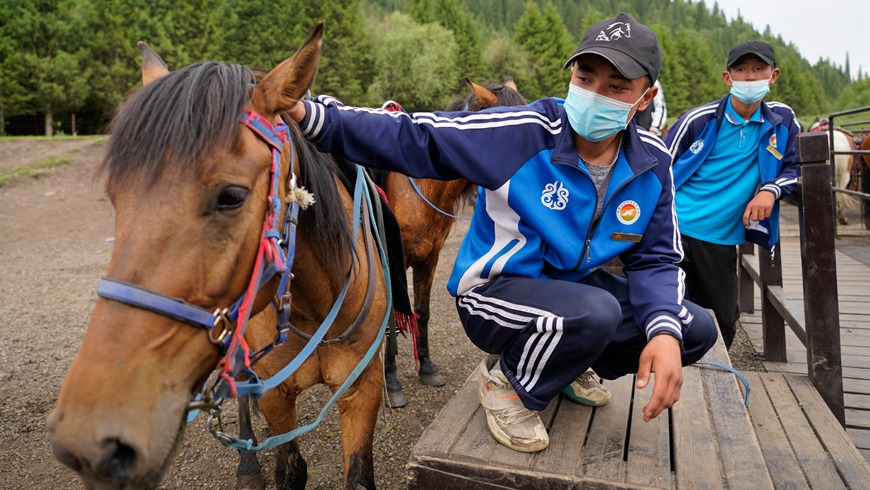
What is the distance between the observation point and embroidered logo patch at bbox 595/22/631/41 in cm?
197

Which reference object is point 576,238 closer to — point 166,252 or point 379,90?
point 166,252

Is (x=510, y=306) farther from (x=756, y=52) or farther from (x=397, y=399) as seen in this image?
(x=756, y=52)

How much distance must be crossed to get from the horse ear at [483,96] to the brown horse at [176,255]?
282 centimetres

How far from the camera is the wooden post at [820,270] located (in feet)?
8.64

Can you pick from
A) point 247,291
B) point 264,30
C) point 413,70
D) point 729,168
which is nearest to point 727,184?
point 729,168

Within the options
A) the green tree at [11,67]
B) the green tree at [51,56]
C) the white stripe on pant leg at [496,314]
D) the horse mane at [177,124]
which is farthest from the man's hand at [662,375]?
the green tree at [11,67]

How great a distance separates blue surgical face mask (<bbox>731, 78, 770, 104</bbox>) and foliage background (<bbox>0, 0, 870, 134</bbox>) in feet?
12.0

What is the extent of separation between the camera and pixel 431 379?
14.2 ft

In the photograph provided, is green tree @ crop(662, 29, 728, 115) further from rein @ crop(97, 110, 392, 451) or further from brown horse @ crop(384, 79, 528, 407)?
rein @ crop(97, 110, 392, 451)

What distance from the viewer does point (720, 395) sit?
2320 millimetres

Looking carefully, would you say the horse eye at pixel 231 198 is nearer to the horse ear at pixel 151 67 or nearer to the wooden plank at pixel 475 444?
the horse ear at pixel 151 67

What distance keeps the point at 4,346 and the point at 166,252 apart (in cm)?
549

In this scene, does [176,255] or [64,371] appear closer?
[176,255]

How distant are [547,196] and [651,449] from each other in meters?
0.96
